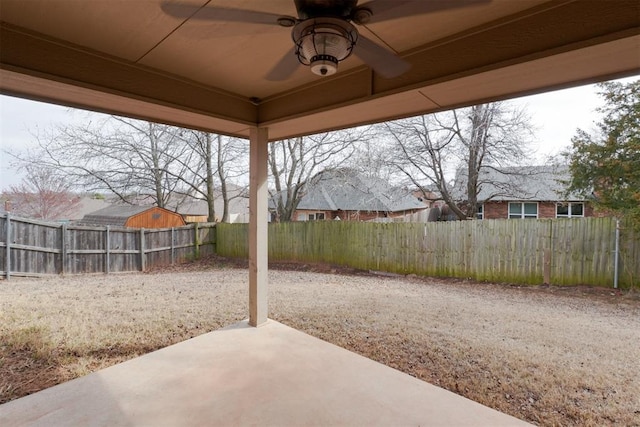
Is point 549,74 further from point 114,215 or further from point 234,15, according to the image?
→ point 114,215

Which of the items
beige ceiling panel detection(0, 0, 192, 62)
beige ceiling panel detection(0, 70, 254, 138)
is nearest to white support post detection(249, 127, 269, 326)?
beige ceiling panel detection(0, 70, 254, 138)

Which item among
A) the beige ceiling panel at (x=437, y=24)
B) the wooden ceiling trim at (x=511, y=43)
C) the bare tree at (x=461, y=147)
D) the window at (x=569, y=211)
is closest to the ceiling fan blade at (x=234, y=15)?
the beige ceiling panel at (x=437, y=24)

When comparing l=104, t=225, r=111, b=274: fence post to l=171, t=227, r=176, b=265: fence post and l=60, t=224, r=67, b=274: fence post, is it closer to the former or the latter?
l=60, t=224, r=67, b=274: fence post

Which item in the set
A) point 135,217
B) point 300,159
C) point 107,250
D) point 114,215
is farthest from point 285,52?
point 114,215

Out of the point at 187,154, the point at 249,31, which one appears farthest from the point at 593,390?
the point at 187,154

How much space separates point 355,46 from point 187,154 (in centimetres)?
990

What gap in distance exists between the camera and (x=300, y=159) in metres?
9.91

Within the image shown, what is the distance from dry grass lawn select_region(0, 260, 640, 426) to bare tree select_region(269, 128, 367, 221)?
14.8 ft

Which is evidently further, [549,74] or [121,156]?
[121,156]

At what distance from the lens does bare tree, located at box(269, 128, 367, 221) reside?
9422 mm

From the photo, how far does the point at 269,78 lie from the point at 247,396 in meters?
1.94

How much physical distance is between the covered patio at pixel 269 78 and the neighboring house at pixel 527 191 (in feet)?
23.5

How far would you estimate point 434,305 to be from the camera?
454 cm

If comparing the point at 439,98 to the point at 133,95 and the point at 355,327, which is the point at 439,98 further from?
the point at 355,327
